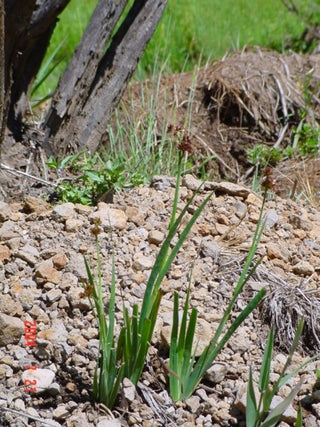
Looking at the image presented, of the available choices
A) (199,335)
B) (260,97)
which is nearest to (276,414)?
(199,335)

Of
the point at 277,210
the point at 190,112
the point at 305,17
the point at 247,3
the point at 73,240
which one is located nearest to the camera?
the point at 73,240

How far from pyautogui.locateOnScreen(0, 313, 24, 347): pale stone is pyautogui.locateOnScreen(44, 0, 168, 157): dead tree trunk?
4.87ft

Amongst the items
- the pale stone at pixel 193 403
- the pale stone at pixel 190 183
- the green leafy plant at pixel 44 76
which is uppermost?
the green leafy plant at pixel 44 76

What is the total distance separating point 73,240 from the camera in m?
3.00

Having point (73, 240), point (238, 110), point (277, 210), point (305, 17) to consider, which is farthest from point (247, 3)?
point (73, 240)

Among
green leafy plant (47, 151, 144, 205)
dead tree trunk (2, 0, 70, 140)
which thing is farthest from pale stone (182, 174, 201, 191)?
dead tree trunk (2, 0, 70, 140)

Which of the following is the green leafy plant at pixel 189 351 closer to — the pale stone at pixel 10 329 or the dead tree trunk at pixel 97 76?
the pale stone at pixel 10 329

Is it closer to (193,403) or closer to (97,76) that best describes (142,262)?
(193,403)

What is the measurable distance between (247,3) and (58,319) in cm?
528

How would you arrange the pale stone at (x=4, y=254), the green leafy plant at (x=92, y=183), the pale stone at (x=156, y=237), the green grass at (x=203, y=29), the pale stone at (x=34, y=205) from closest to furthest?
the pale stone at (x=4, y=254) < the pale stone at (x=156, y=237) < the pale stone at (x=34, y=205) < the green leafy plant at (x=92, y=183) < the green grass at (x=203, y=29)

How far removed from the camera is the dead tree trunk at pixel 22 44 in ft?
10.9

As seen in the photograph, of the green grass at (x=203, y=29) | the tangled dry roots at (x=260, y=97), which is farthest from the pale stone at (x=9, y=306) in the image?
the green grass at (x=203, y=29)

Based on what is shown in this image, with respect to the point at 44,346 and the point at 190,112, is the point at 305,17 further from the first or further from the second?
the point at 44,346

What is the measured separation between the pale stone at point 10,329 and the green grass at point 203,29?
3320 millimetres
